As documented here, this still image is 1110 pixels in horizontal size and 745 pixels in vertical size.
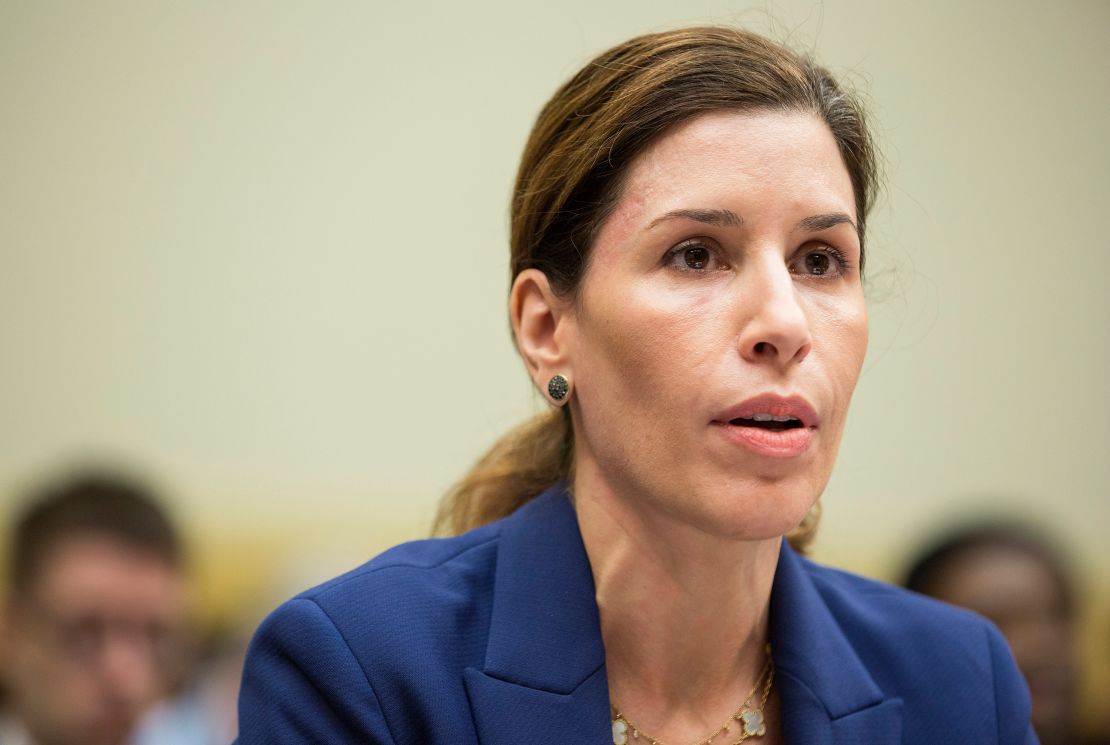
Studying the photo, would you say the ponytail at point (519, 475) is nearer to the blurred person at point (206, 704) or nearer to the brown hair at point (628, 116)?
the brown hair at point (628, 116)

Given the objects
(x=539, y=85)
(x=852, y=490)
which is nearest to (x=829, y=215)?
(x=539, y=85)

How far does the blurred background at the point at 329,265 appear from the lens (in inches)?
141

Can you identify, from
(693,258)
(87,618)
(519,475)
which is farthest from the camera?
(87,618)

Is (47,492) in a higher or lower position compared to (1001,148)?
lower

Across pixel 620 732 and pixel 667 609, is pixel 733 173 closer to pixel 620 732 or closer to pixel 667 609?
pixel 667 609

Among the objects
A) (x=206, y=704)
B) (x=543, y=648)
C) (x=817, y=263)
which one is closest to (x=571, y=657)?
(x=543, y=648)

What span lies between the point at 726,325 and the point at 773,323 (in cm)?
7

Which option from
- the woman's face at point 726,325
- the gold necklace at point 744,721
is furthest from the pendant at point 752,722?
the woman's face at point 726,325

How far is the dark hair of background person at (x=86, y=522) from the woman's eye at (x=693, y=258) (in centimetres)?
191

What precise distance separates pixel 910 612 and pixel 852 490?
7.35 ft

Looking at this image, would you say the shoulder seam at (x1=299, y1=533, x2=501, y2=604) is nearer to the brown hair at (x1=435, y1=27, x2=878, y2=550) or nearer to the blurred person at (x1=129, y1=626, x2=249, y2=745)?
the brown hair at (x1=435, y1=27, x2=878, y2=550)

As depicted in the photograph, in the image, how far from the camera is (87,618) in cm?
301

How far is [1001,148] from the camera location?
4.55 m

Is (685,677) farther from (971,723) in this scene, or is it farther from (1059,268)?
(1059,268)
